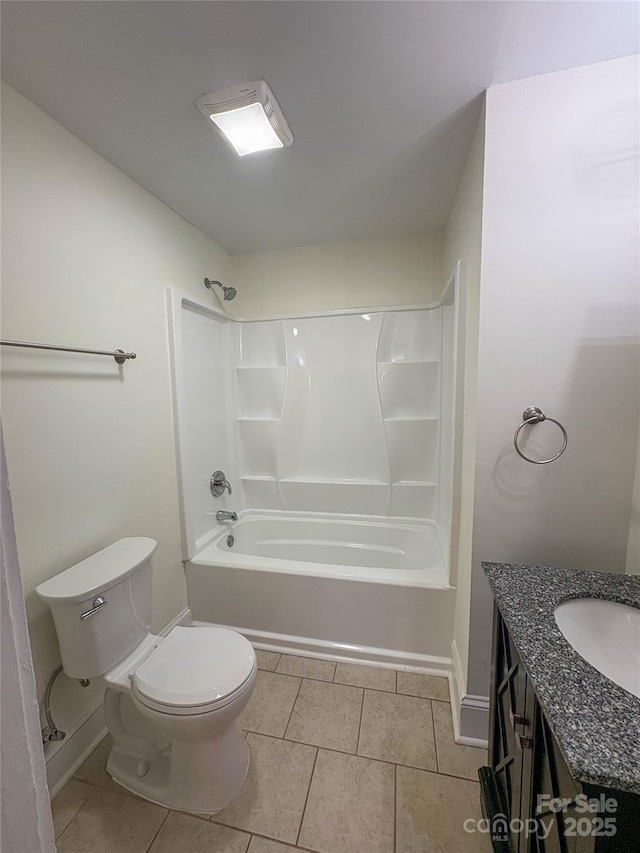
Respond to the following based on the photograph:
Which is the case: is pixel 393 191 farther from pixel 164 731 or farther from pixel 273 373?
pixel 164 731

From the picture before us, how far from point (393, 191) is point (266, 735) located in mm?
2635

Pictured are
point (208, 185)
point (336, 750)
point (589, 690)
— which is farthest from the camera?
point (208, 185)

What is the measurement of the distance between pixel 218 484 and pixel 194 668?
1215 mm

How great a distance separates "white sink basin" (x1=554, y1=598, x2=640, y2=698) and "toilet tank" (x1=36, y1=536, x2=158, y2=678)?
1.45 m

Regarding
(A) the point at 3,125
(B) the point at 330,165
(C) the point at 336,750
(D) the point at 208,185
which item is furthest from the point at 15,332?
(C) the point at 336,750

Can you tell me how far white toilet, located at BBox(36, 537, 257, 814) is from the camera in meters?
1.08

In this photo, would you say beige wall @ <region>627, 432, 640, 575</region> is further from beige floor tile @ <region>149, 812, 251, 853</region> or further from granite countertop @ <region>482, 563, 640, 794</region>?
beige floor tile @ <region>149, 812, 251, 853</region>

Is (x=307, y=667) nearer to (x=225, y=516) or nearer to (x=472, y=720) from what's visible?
(x=472, y=720)

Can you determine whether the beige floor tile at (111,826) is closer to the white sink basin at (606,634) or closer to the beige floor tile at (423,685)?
the beige floor tile at (423,685)

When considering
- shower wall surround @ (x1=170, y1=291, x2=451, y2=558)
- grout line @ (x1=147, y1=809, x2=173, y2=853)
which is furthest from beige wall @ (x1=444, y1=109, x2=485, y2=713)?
grout line @ (x1=147, y1=809, x2=173, y2=853)

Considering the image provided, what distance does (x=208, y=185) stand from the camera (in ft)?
5.25

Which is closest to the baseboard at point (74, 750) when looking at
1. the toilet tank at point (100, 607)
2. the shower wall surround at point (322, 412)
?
the toilet tank at point (100, 607)

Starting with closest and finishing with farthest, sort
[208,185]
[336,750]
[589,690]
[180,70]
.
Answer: [589,690]
[180,70]
[336,750]
[208,185]

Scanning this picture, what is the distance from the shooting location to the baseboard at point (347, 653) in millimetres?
1654
